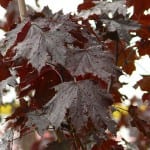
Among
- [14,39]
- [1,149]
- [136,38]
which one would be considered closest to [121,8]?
[136,38]

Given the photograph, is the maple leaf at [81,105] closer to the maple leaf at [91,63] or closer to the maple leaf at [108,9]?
the maple leaf at [91,63]

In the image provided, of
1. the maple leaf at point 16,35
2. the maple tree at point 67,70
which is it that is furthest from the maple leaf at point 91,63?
the maple leaf at point 16,35

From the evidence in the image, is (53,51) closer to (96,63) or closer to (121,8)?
(96,63)

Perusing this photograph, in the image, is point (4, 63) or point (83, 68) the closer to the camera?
point (83, 68)

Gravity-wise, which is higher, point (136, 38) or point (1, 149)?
point (136, 38)

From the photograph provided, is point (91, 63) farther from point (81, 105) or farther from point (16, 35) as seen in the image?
point (16, 35)

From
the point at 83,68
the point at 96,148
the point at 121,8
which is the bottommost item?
the point at 96,148

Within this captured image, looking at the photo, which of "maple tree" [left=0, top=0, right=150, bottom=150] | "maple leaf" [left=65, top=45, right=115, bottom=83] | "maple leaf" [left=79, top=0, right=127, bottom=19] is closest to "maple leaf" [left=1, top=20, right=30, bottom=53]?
"maple tree" [left=0, top=0, right=150, bottom=150]
